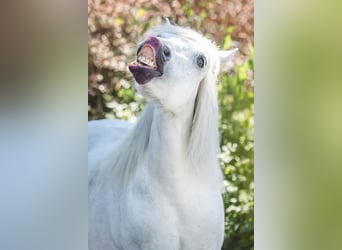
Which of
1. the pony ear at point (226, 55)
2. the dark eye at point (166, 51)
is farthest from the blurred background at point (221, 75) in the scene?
the dark eye at point (166, 51)

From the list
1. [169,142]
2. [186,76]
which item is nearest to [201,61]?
[186,76]

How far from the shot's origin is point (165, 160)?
1.91 metres

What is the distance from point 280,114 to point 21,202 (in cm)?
91

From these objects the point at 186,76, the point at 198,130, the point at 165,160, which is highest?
the point at 186,76

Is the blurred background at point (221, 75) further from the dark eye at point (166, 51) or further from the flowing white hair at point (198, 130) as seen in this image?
the dark eye at point (166, 51)

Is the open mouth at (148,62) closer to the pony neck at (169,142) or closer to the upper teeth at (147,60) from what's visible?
the upper teeth at (147,60)

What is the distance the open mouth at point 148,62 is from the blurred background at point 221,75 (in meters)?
0.04

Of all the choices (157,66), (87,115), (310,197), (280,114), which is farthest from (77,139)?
(310,197)

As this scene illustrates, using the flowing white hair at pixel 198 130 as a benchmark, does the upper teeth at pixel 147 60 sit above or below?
above

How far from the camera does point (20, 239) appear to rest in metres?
1.85

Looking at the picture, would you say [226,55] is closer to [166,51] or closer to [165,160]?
[166,51]

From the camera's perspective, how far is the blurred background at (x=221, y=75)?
1.93 m

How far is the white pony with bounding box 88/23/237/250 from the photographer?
1.87 meters

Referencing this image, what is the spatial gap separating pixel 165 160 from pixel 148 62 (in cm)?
33
